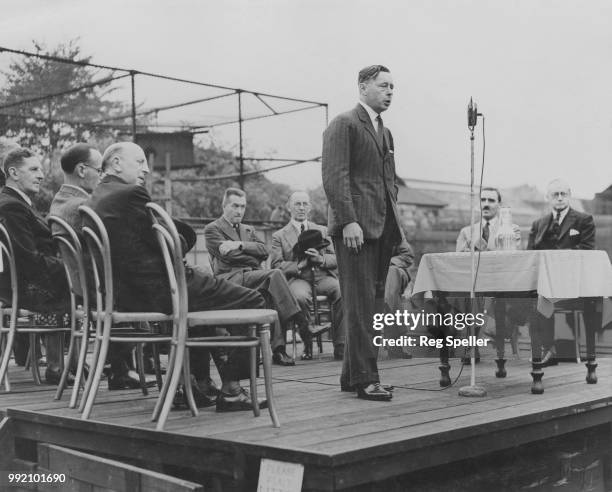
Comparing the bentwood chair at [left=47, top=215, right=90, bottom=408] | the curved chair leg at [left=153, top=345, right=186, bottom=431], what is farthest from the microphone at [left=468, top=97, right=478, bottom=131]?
the bentwood chair at [left=47, top=215, right=90, bottom=408]

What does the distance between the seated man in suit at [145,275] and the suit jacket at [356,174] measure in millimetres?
613

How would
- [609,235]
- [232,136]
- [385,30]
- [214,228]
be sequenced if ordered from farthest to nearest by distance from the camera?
[232,136], [609,235], [385,30], [214,228]

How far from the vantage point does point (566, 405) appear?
356cm

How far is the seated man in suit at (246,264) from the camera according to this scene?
5.44 meters

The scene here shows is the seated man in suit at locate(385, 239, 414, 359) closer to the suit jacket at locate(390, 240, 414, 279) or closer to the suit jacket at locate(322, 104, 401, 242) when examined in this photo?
the suit jacket at locate(390, 240, 414, 279)

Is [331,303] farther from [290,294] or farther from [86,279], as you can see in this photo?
[86,279]

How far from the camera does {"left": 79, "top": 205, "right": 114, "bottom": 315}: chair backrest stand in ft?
10.4

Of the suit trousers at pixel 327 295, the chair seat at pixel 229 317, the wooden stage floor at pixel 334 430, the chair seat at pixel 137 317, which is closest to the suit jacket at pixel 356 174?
the chair seat at pixel 229 317

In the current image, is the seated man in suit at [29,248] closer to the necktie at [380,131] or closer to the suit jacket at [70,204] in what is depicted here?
the suit jacket at [70,204]

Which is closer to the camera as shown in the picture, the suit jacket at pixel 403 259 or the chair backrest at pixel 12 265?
the chair backrest at pixel 12 265

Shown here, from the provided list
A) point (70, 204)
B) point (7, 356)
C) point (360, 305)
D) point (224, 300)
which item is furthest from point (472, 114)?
point (7, 356)

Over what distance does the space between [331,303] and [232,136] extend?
693 inches

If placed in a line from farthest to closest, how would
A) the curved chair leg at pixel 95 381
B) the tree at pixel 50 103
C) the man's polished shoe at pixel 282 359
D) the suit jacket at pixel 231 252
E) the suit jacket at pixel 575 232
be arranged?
the tree at pixel 50 103
the suit jacket at pixel 575 232
the suit jacket at pixel 231 252
the man's polished shoe at pixel 282 359
the curved chair leg at pixel 95 381

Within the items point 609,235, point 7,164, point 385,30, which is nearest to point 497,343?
point 7,164
